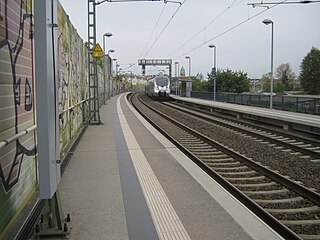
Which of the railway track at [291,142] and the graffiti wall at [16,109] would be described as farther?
the railway track at [291,142]

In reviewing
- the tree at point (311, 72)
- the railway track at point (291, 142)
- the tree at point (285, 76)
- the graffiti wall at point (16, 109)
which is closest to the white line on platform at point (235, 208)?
the graffiti wall at point (16, 109)

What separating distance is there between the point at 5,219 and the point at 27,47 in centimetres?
222

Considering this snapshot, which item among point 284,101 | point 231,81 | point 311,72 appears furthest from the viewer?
point 311,72

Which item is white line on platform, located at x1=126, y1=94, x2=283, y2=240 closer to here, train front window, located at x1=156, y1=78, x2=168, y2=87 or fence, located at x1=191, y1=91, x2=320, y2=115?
fence, located at x1=191, y1=91, x2=320, y2=115

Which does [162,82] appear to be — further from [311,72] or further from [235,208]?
[235,208]

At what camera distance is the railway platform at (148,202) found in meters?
4.28

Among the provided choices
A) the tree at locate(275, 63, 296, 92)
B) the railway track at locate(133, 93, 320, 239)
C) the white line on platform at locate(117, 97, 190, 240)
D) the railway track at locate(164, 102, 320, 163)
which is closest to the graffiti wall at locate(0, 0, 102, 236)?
the white line on platform at locate(117, 97, 190, 240)

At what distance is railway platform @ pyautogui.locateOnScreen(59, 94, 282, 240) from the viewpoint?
14.0ft

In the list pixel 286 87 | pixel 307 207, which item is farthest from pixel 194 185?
pixel 286 87

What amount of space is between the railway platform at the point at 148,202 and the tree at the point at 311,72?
6352 cm

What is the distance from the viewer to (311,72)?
226 ft

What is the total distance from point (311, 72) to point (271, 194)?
223 feet

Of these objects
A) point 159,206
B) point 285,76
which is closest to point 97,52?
point 159,206

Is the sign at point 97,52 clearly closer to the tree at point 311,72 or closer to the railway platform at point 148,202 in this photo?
the railway platform at point 148,202
